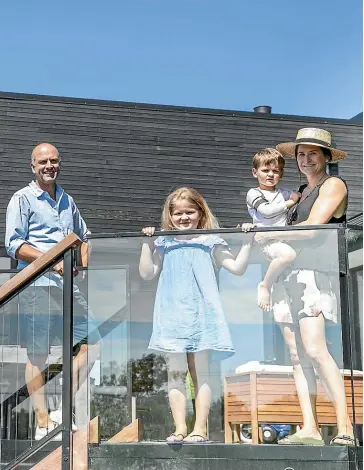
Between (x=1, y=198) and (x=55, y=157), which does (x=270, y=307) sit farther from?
(x=1, y=198)

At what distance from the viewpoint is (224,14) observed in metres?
18.1

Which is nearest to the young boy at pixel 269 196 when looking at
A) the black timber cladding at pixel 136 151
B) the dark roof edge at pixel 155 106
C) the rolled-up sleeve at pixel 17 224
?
the rolled-up sleeve at pixel 17 224

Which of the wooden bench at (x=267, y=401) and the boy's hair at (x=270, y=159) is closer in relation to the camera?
the wooden bench at (x=267, y=401)

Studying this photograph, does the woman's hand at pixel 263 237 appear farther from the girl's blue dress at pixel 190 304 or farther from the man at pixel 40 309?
the man at pixel 40 309

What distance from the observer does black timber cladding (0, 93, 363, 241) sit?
47.9ft

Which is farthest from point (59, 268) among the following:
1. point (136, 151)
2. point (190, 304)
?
point (136, 151)

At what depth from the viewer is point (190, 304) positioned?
5000 millimetres

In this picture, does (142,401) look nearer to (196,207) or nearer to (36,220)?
(196,207)

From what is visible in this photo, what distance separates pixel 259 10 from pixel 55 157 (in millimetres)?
12569

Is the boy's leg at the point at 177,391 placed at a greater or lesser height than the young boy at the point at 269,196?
lesser

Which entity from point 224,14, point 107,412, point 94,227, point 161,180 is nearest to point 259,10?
point 224,14

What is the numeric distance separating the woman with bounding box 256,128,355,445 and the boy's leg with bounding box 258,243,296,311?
1.6 inches

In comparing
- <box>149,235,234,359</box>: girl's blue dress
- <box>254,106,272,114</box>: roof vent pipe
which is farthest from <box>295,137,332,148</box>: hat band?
<box>254,106,272,114</box>: roof vent pipe

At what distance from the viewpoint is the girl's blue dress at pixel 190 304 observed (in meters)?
4.96
